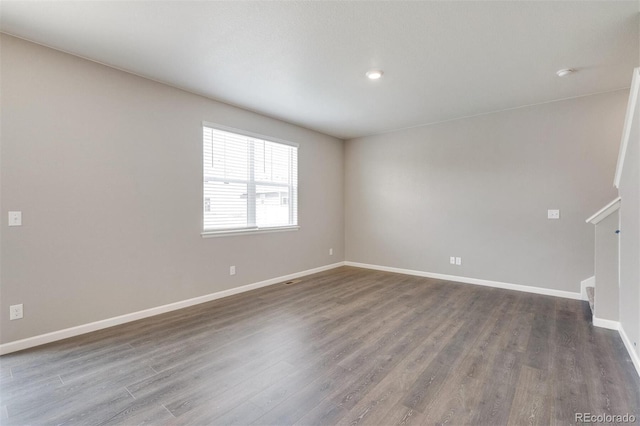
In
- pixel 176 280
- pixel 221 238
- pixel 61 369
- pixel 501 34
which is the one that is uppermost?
pixel 501 34

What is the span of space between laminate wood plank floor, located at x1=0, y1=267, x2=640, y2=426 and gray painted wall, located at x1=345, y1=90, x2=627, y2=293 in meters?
1.00

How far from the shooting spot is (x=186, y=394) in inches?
74.0

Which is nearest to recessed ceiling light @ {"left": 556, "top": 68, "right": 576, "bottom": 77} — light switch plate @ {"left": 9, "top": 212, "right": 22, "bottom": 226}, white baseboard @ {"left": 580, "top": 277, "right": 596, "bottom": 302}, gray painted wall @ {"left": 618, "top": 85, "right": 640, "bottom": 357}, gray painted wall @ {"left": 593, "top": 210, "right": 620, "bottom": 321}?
gray painted wall @ {"left": 618, "top": 85, "right": 640, "bottom": 357}

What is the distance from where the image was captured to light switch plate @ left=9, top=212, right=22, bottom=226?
244 cm

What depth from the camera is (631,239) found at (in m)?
2.26

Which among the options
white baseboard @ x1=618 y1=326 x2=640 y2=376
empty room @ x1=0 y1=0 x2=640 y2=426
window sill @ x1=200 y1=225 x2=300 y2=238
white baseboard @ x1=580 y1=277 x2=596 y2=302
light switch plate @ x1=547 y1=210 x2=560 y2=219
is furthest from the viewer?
light switch plate @ x1=547 y1=210 x2=560 y2=219

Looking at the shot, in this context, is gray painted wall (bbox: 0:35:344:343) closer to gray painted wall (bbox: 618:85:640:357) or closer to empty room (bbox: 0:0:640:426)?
empty room (bbox: 0:0:640:426)

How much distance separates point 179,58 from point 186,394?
9.25 feet

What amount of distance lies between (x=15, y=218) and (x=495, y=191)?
5.52m

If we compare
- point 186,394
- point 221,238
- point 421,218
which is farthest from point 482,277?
point 186,394

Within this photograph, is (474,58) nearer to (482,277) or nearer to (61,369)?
(482,277)

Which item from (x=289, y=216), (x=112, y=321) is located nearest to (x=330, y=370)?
(x=112, y=321)

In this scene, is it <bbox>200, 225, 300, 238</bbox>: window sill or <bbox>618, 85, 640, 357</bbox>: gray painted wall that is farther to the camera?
<bbox>200, 225, 300, 238</bbox>: window sill

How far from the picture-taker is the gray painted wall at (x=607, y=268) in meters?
2.80
